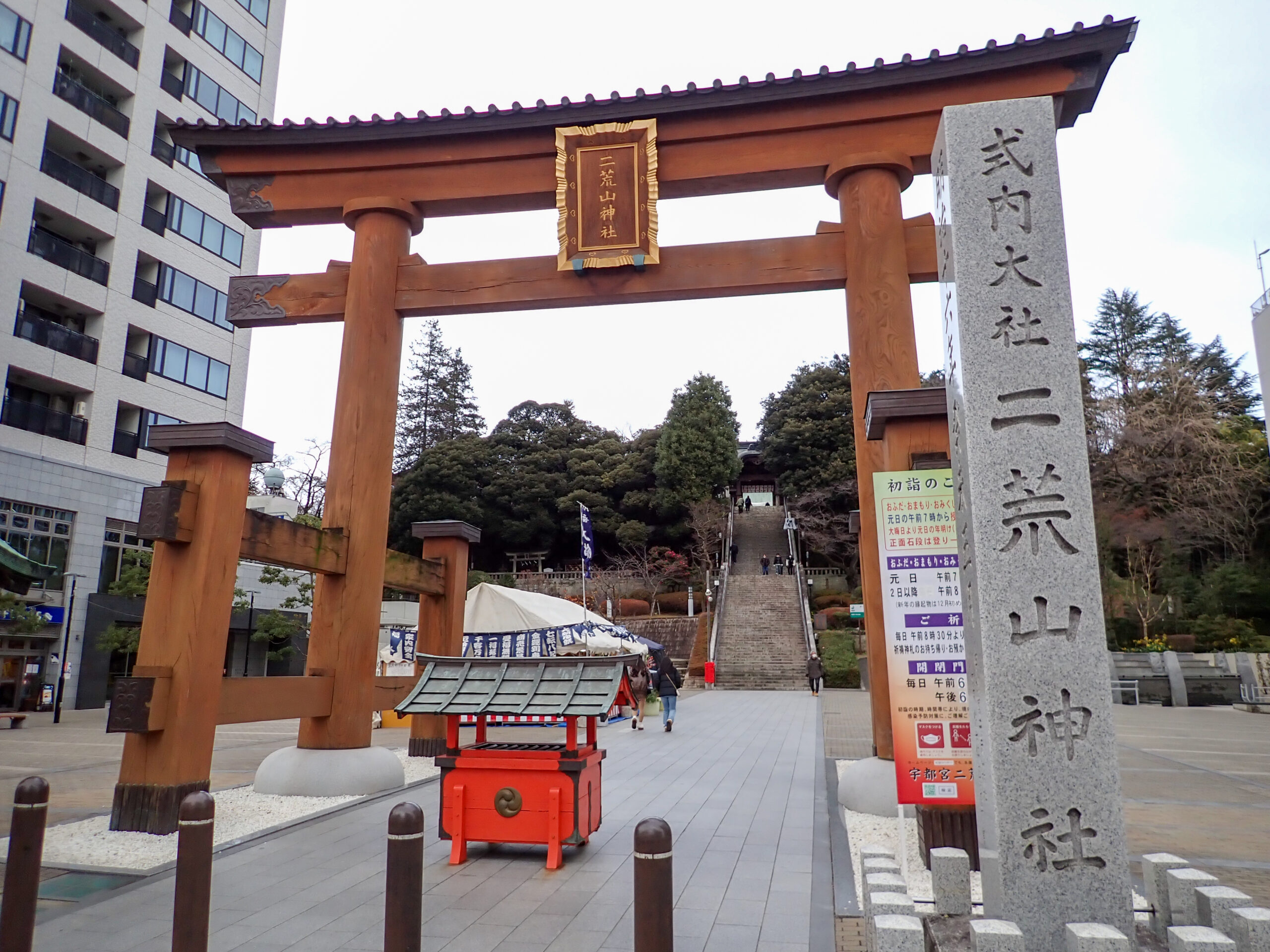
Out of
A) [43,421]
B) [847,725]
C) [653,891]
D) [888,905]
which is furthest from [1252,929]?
[43,421]

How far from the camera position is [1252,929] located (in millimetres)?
2922

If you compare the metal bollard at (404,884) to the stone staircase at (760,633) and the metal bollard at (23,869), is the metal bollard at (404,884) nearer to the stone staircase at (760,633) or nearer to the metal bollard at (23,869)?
the metal bollard at (23,869)

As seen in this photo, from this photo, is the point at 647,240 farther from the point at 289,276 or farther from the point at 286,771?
the point at 286,771

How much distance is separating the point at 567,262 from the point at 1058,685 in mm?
6718

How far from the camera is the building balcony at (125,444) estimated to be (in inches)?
888

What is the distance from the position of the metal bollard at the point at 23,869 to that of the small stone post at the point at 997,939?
4011 mm

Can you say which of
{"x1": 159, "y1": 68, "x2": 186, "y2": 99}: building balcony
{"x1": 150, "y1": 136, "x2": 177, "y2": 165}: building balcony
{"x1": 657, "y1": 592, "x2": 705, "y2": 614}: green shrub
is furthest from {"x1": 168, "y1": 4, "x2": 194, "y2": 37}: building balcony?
{"x1": 657, "y1": 592, "x2": 705, "y2": 614}: green shrub

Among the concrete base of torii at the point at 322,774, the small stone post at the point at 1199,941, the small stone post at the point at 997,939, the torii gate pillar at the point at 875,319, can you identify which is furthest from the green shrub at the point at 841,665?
the small stone post at the point at 997,939

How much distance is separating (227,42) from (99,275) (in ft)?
32.9

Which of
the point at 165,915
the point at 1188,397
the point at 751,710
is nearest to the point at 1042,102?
the point at 165,915

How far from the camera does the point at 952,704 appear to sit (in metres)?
5.67

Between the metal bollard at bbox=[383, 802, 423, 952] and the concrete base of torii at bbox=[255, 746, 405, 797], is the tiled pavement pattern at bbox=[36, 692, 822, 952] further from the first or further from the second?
the metal bollard at bbox=[383, 802, 423, 952]

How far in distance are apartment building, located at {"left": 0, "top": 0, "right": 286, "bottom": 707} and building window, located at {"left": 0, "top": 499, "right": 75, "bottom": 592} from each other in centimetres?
4

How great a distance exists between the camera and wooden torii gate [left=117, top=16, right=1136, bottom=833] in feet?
26.7
